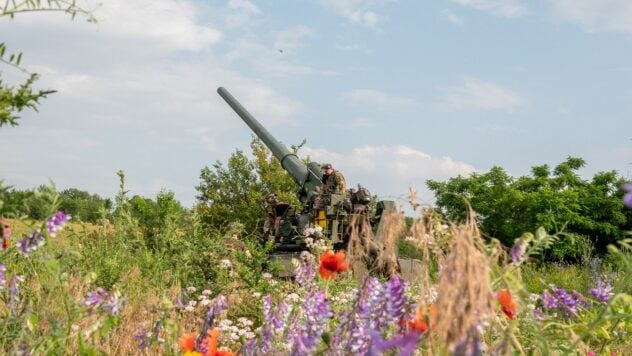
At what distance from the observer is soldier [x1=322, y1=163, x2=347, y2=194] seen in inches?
504

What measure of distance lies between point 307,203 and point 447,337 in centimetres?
1239

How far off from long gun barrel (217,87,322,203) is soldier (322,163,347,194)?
12.4 inches

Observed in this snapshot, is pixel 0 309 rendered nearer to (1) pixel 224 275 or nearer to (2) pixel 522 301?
(1) pixel 224 275

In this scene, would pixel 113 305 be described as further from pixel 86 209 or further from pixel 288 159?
pixel 288 159

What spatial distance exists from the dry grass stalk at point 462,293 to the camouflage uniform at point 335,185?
1151 cm

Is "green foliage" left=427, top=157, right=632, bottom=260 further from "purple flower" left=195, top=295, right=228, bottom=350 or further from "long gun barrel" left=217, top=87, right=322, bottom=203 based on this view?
"purple flower" left=195, top=295, right=228, bottom=350

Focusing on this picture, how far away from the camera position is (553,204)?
30.2 metres

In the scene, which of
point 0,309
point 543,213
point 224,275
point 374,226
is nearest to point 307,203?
point 374,226

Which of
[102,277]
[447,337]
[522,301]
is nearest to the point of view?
[447,337]

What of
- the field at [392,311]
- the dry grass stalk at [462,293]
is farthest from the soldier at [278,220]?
the dry grass stalk at [462,293]

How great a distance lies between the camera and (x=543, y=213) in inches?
1182

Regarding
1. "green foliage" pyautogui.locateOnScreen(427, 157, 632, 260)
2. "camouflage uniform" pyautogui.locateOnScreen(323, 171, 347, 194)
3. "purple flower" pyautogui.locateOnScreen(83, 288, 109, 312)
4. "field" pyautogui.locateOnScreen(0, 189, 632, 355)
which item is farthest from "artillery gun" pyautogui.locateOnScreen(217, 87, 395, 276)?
"green foliage" pyautogui.locateOnScreen(427, 157, 632, 260)

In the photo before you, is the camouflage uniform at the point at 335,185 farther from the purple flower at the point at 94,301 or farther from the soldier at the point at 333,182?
the purple flower at the point at 94,301

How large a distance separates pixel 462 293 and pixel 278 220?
12763 millimetres
